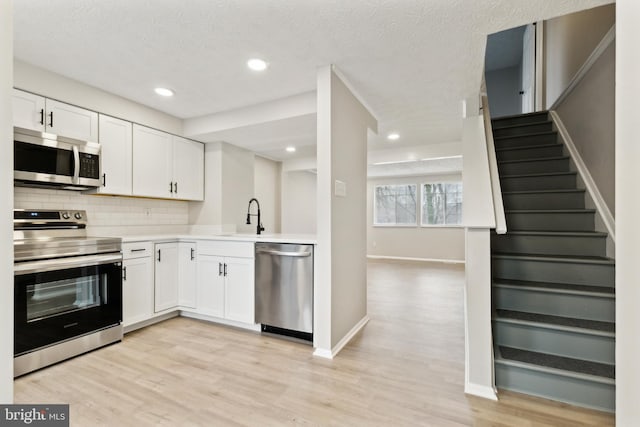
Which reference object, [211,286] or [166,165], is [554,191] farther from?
[166,165]

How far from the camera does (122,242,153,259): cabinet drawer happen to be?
2.80 m

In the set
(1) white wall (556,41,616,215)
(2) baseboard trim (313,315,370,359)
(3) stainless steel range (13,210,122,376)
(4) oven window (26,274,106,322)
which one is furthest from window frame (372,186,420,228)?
(4) oven window (26,274,106,322)

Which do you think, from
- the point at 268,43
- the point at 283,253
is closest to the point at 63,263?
the point at 283,253

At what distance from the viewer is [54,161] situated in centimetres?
253

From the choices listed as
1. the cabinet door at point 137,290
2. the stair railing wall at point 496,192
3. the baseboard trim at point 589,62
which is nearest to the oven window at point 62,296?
the cabinet door at point 137,290

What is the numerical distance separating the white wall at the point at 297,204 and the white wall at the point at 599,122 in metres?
4.85

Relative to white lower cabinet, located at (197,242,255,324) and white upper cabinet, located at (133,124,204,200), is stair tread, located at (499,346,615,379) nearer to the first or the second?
white lower cabinet, located at (197,242,255,324)

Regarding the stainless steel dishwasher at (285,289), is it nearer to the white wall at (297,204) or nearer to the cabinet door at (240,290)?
the cabinet door at (240,290)

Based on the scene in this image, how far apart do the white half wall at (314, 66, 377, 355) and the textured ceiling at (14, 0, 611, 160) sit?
25 centimetres

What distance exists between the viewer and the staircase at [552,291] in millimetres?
1816

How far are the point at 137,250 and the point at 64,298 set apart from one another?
0.68 m
